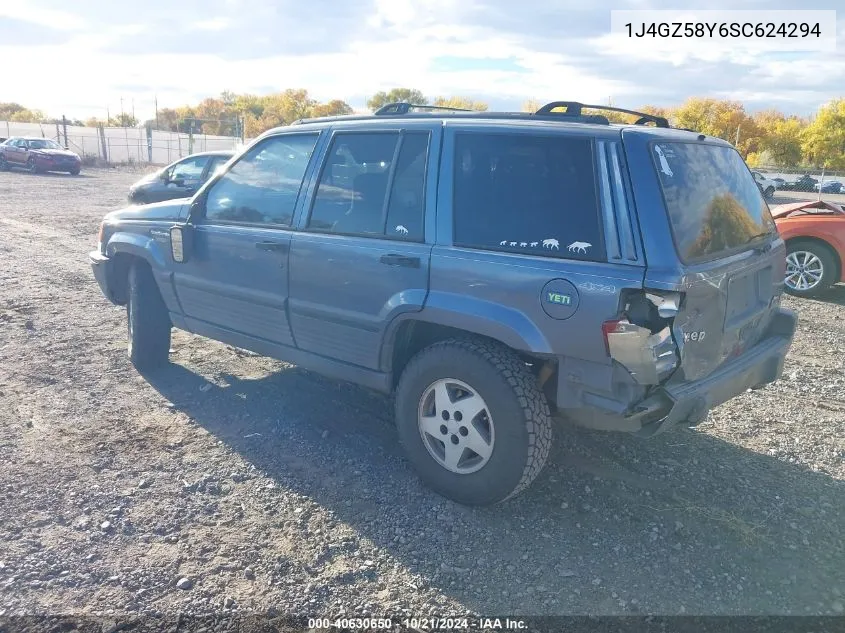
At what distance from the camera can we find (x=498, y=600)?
2.74 metres

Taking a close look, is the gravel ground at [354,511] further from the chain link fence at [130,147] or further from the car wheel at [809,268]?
the chain link fence at [130,147]

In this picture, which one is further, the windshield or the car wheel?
the windshield

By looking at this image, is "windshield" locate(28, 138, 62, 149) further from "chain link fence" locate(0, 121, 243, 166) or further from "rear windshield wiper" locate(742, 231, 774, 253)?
"rear windshield wiper" locate(742, 231, 774, 253)

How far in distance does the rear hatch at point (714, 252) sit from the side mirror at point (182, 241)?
3049 mm

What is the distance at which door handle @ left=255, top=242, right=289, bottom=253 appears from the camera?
397cm

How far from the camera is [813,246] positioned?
8266 millimetres

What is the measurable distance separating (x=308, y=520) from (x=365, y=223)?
63.3 inches

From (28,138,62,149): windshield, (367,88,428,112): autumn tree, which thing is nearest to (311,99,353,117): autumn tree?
(367,88,428,112): autumn tree

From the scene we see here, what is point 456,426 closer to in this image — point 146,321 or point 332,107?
point 146,321

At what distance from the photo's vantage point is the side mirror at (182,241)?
4.51 metres

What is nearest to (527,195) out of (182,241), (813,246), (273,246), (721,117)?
(273,246)

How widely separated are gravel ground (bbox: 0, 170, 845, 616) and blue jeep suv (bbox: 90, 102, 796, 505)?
0.43m

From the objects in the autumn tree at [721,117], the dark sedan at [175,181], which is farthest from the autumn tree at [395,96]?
the dark sedan at [175,181]

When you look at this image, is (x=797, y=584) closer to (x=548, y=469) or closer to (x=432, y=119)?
(x=548, y=469)
